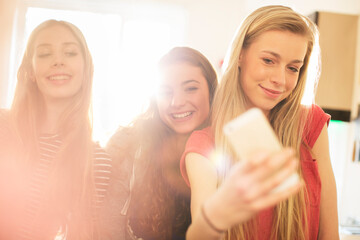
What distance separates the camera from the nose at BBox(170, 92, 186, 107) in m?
0.77

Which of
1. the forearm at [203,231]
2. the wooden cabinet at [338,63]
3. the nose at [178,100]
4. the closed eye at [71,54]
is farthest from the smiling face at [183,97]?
the wooden cabinet at [338,63]

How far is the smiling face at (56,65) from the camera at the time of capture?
74cm

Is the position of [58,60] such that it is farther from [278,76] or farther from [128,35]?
[278,76]

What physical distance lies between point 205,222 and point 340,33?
86 centimetres

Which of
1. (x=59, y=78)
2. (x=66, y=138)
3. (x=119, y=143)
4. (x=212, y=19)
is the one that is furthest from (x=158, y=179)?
(x=212, y=19)

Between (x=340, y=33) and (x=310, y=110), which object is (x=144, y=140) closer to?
(x=310, y=110)

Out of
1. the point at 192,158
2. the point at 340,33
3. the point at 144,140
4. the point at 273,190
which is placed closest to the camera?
the point at 273,190

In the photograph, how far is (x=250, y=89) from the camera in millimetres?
679

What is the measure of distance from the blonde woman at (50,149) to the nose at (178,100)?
22cm

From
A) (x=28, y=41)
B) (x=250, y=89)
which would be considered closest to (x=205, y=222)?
(x=250, y=89)

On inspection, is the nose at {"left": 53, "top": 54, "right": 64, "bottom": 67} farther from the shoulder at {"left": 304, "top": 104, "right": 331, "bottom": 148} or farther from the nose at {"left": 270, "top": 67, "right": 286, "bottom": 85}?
the shoulder at {"left": 304, "top": 104, "right": 331, "bottom": 148}

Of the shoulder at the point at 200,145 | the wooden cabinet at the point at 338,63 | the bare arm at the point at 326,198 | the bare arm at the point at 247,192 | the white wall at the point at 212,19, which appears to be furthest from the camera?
the wooden cabinet at the point at 338,63

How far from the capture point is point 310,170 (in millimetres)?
731

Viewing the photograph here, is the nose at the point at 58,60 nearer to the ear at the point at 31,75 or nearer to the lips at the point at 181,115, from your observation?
the ear at the point at 31,75
